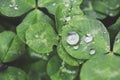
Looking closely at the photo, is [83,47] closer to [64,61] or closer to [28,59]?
[64,61]

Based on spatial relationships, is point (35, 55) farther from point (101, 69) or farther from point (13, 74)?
point (101, 69)

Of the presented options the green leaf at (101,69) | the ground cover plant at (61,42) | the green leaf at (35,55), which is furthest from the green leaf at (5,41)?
the green leaf at (101,69)

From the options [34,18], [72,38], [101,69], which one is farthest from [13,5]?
[101,69]

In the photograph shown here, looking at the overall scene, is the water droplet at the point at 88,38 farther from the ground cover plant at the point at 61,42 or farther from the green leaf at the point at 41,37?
the green leaf at the point at 41,37

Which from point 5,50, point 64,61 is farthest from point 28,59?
point 64,61

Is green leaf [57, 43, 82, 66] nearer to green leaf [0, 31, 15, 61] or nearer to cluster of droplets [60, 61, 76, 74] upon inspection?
cluster of droplets [60, 61, 76, 74]
